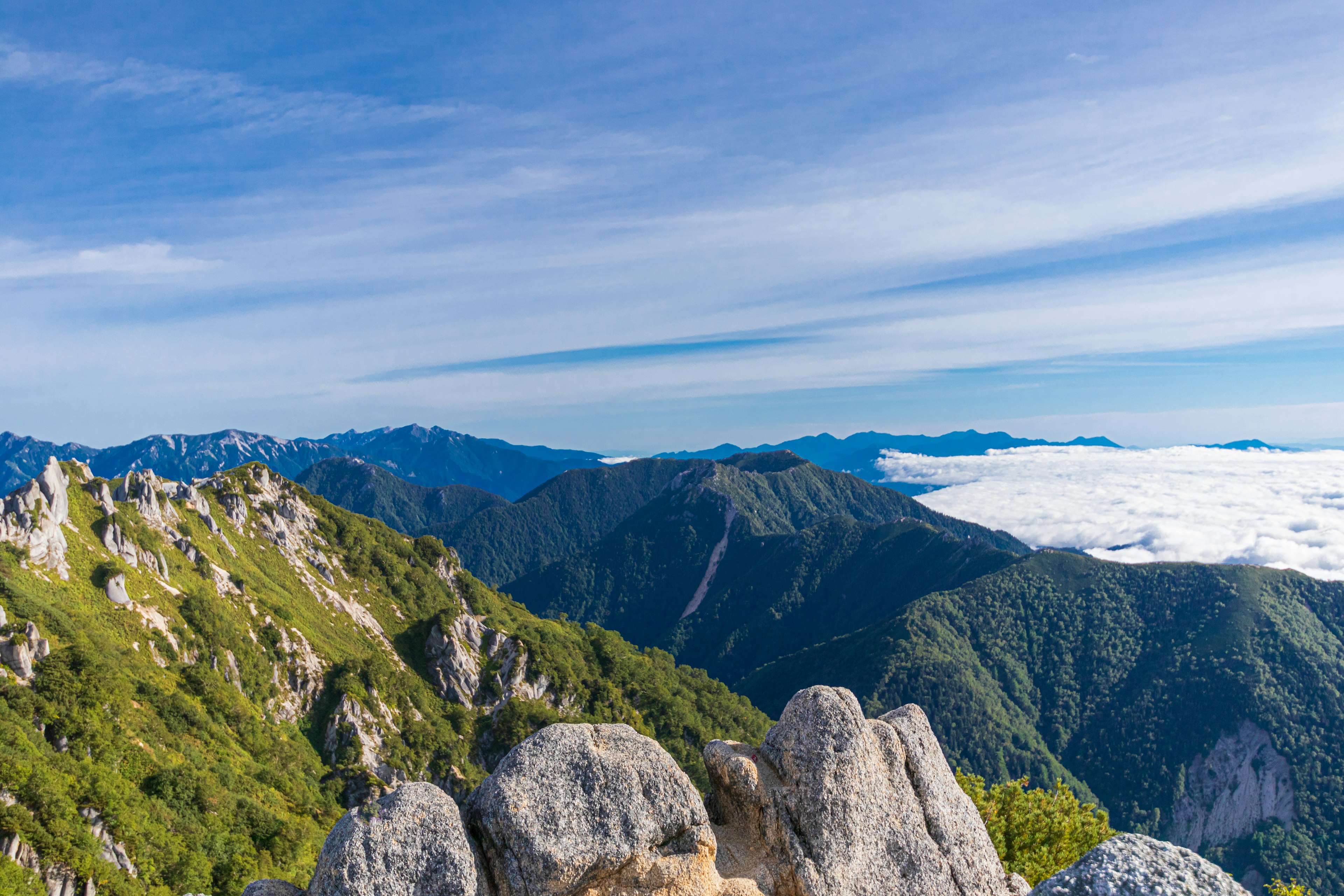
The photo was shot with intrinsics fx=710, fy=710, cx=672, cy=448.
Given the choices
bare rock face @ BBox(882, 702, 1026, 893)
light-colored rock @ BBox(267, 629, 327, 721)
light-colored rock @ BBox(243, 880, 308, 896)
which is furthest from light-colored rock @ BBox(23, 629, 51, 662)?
bare rock face @ BBox(882, 702, 1026, 893)

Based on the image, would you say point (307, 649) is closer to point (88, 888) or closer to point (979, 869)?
point (88, 888)

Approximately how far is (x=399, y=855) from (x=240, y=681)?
4171 inches

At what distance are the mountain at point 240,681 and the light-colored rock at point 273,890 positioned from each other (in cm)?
1794

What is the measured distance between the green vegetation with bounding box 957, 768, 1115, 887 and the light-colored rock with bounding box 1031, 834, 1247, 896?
21951mm

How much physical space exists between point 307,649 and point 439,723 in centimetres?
2830

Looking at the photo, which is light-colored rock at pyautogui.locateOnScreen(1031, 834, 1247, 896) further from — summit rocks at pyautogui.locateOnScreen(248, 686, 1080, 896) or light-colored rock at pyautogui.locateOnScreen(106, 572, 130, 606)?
light-colored rock at pyautogui.locateOnScreen(106, 572, 130, 606)

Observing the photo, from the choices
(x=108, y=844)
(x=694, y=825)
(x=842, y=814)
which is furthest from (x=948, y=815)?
(x=108, y=844)

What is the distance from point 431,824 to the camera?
22.6 m

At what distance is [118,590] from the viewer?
9862 cm

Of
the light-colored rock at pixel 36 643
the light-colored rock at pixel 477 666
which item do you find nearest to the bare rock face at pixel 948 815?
the light-colored rock at pixel 36 643

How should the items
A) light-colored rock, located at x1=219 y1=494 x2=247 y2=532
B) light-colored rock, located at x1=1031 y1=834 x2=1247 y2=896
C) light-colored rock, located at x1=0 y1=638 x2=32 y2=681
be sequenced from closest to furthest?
light-colored rock, located at x1=1031 y1=834 x2=1247 y2=896 < light-colored rock, located at x1=0 y1=638 x2=32 y2=681 < light-colored rock, located at x1=219 y1=494 x2=247 y2=532

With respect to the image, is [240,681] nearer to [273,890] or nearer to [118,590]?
[118,590]

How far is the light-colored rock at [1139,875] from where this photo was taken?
19297mm

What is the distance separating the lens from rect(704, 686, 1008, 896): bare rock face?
2627cm
